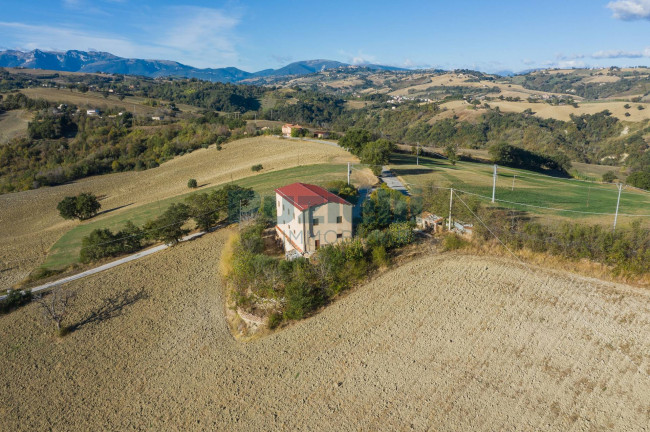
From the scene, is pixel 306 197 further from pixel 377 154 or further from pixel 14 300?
pixel 377 154

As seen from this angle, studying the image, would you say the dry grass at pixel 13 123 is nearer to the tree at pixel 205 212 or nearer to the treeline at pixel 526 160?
the tree at pixel 205 212

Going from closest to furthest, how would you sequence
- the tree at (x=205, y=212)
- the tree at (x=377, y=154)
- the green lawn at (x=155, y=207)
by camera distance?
the tree at (x=205, y=212) < the green lawn at (x=155, y=207) < the tree at (x=377, y=154)

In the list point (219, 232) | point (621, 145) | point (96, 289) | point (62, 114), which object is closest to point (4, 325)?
point (96, 289)

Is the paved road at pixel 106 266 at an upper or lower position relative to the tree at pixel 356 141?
lower

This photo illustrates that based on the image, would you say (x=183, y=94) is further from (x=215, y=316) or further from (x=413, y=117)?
(x=215, y=316)

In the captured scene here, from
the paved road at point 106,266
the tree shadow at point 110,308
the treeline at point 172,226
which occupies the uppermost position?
the treeline at point 172,226

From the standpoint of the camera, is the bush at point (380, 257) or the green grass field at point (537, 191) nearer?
the bush at point (380, 257)

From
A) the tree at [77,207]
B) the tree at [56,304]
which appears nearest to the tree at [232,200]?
the tree at [56,304]
